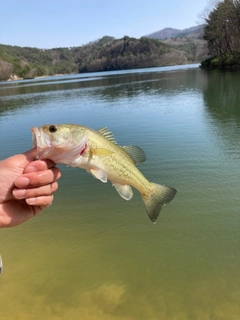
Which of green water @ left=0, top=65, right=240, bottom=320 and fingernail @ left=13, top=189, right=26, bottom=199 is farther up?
fingernail @ left=13, top=189, right=26, bottom=199

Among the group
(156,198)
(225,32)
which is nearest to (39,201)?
(156,198)

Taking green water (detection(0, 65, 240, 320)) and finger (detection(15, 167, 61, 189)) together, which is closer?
finger (detection(15, 167, 61, 189))

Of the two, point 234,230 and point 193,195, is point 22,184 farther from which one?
point 193,195

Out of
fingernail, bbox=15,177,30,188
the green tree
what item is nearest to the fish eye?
fingernail, bbox=15,177,30,188

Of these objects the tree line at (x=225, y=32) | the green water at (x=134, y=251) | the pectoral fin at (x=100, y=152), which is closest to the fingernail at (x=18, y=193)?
the pectoral fin at (x=100, y=152)

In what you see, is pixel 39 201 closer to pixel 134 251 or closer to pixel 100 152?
pixel 100 152

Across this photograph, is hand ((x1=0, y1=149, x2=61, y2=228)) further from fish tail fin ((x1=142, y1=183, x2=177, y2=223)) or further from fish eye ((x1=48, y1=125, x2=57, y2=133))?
fish tail fin ((x1=142, y1=183, x2=177, y2=223))
